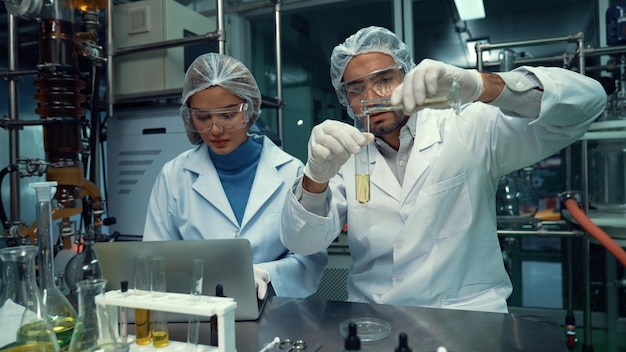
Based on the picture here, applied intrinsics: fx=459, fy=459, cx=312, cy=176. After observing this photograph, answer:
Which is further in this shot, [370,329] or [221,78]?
[221,78]

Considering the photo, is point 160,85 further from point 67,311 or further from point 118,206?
point 67,311

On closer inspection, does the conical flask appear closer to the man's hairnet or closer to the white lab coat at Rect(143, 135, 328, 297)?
the white lab coat at Rect(143, 135, 328, 297)

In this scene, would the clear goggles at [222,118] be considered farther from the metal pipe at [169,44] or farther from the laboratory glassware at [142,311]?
the laboratory glassware at [142,311]

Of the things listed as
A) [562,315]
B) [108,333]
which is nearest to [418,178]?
[108,333]

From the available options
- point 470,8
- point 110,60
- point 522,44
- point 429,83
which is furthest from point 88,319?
point 470,8

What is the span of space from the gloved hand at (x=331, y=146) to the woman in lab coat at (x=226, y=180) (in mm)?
345

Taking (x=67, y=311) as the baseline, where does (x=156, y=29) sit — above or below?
above

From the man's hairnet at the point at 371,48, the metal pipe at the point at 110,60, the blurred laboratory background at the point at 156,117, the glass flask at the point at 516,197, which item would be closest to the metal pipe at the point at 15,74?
the blurred laboratory background at the point at 156,117

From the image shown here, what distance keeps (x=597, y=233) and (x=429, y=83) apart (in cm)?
129

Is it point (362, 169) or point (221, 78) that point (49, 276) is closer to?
point (362, 169)

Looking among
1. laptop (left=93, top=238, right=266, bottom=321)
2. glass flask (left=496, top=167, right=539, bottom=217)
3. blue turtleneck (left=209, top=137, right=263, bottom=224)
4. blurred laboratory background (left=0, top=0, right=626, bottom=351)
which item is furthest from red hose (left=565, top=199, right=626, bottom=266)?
laptop (left=93, top=238, right=266, bottom=321)

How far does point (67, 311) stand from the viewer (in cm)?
82

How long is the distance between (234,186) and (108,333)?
3.03ft

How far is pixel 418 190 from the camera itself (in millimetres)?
1352
